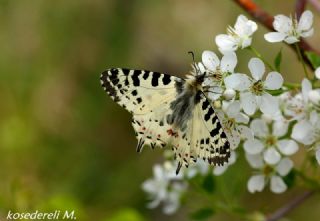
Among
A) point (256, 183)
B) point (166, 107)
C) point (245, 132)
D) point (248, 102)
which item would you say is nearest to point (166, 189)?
point (256, 183)

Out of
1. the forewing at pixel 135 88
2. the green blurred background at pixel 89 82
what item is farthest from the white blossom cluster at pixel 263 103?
the green blurred background at pixel 89 82

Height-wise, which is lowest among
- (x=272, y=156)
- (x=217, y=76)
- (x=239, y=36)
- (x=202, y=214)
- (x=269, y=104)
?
(x=202, y=214)

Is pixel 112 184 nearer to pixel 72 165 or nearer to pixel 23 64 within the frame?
pixel 72 165

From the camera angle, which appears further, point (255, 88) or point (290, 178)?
point (290, 178)

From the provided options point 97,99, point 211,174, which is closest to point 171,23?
point 97,99

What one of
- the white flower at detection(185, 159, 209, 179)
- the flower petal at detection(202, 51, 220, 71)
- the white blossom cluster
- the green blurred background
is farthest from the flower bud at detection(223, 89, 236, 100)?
the green blurred background

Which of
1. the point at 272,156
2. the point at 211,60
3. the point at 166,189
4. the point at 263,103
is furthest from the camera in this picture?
the point at 166,189

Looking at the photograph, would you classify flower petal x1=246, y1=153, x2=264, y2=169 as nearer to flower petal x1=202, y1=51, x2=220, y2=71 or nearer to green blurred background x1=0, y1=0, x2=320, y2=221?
flower petal x1=202, y1=51, x2=220, y2=71

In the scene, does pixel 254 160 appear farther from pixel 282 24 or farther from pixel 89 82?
pixel 89 82
